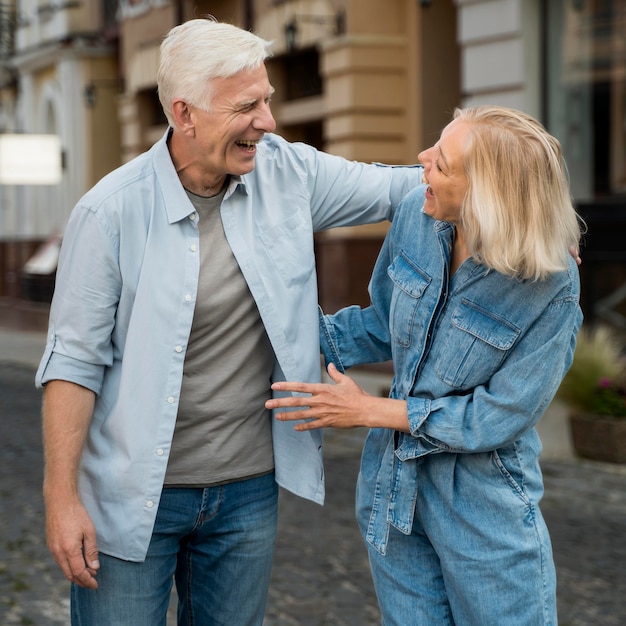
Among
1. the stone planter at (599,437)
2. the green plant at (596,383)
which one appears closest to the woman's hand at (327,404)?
the stone planter at (599,437)

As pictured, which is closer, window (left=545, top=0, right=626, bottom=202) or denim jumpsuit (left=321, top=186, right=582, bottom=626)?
denim jumpsuit (left=321, top=186, right=582, bottom=626)

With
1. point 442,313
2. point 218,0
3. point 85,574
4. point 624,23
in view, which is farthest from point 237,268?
point 218,0

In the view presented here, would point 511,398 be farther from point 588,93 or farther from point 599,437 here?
point 588,93

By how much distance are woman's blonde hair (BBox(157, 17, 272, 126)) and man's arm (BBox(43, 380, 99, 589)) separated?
2.22ft

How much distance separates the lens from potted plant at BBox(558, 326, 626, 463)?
801 centimetres

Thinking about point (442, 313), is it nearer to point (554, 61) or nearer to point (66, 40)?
point (554, 61)

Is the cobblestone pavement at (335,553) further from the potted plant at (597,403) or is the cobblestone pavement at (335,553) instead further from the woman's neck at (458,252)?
the woman's neck at (458,252)

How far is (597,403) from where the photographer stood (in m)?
8.17

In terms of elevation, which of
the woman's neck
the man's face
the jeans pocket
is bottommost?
the jeans pocket

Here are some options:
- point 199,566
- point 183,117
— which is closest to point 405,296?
point 183,117

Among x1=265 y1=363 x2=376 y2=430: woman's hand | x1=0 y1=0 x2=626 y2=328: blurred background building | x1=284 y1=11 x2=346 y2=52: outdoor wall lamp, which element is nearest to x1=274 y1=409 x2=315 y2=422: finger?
x1=265 y1=363 x2=376 y2=430: woman's hand

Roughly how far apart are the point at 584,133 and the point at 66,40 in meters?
14.1

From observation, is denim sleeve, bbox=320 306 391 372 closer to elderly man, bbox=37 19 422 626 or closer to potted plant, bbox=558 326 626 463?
elderly man, bbox=37 19 422 626

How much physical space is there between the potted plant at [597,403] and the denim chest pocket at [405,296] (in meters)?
5.35
